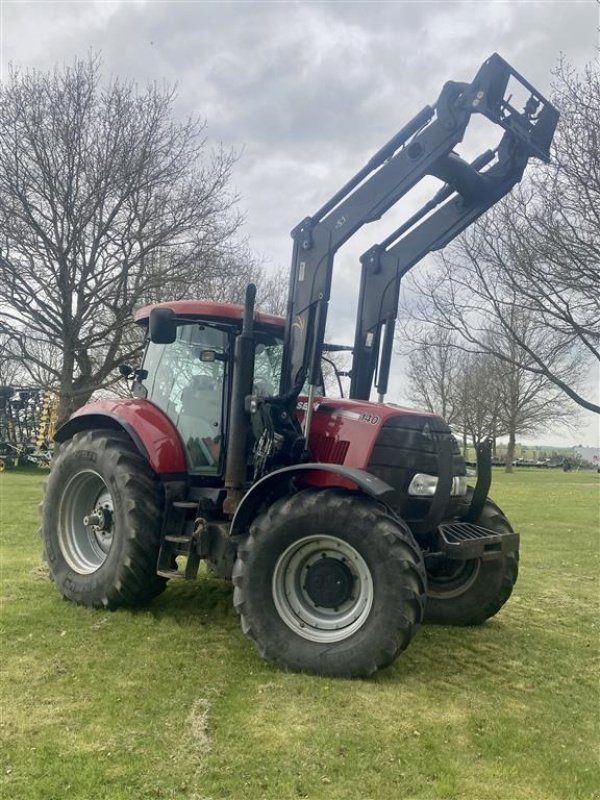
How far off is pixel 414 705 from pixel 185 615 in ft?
7.35

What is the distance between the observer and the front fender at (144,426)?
5320 millimetres

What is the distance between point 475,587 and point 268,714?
243 centimetres

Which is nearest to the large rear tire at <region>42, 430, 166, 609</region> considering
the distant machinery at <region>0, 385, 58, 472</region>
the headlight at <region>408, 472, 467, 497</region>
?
the headlight at <region>408, 472, 467, 497</region>

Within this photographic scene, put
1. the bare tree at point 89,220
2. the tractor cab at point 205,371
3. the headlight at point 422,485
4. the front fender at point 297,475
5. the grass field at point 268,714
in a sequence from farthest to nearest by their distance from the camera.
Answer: the bare tree at point 89,220 → the tractor cab at point 205,371 → the headlight at point 422,485 → the front fender at point 297,475 → the grass field at point 268,714

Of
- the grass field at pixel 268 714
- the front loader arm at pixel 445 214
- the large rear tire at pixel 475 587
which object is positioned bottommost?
the grass field at pixel 268 714

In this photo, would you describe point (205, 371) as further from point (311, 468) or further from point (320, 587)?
point (320, 587)

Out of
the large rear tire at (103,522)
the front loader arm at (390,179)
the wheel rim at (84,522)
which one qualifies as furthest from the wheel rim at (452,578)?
the wheel rim at (84,522)

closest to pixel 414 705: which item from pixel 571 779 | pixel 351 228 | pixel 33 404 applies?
pixel 571 779

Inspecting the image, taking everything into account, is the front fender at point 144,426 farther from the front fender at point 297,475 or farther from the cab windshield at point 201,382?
the front fender at point 297,475

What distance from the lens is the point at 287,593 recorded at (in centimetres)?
439

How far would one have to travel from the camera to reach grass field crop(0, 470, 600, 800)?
2895mm

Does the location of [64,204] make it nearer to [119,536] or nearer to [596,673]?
[119,536]

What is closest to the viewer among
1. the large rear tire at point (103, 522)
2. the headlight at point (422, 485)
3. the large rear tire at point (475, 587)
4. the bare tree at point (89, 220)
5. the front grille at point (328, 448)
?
the headlight at point (422, 485)

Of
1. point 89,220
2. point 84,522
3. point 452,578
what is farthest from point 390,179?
point 89,220
